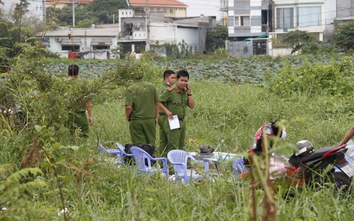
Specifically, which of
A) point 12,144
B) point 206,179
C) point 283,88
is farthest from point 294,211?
point 283,88

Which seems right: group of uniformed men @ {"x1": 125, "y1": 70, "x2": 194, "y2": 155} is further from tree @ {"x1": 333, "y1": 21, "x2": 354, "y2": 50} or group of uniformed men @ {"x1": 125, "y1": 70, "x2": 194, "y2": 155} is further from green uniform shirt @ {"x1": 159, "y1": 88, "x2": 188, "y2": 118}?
tree @ {"x1": 333, "y1": 21, "x2": 354, "y2": 50}

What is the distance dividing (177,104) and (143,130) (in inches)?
25.8

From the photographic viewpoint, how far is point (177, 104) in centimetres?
942

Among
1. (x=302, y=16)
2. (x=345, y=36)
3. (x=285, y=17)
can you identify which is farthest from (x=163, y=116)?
(x=285, y=17)

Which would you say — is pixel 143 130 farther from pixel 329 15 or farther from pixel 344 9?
pixel 344 9

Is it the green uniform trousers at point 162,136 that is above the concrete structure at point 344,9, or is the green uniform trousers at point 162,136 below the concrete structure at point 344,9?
below

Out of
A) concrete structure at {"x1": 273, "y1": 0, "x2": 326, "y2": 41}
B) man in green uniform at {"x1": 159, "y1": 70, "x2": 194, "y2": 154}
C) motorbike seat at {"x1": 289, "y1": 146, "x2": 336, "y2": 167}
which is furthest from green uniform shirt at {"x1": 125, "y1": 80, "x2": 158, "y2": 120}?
concrete structure at {"x1": 273, "y1": 0, "x2": 326, "y2": 41}

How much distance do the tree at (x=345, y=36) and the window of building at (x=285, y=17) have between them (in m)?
6.69

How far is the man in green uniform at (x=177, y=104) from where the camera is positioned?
9242 millimetres

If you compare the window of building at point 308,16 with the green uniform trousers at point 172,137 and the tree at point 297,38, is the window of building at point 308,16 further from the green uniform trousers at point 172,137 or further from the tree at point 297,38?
the green uniform trousers at point 172,137

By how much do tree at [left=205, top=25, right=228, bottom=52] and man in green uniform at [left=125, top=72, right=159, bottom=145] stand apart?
45.6 m

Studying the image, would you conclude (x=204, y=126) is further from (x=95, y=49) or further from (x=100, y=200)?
(x=95, y=49)

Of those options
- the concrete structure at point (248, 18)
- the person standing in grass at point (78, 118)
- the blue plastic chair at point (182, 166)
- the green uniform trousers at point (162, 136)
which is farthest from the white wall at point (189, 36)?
the blue plastic chair at point (182, 166)

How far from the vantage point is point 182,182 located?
6.41m
